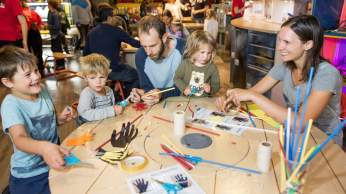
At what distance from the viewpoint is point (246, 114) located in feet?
5.41

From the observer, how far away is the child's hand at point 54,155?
1.12m

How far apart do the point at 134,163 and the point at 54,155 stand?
1.02ft

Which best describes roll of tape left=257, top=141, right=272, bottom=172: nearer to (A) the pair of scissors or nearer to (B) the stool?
(A) the pair of scissors

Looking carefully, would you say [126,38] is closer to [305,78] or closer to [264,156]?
[305,78]

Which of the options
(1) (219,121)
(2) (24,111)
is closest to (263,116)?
(1) (219,121)

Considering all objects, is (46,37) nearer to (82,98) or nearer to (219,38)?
(219,38)

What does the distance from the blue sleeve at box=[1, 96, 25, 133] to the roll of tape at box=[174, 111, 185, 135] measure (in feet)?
2.34

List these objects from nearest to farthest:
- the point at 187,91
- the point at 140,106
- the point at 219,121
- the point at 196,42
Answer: the point at 219,121
the point at 140,106
the point at 187,91
the point at 196,42

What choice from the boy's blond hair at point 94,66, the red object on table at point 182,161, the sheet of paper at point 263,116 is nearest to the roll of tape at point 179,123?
the red object on table at point 182,161

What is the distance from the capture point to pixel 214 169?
3.68 feet

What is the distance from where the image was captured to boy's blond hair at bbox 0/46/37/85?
4.67 ft

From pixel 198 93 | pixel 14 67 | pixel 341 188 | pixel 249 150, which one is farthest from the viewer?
pixel 198 93

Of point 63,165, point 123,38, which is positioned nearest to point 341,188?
point 63,165

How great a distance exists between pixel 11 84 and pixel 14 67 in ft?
0.29
